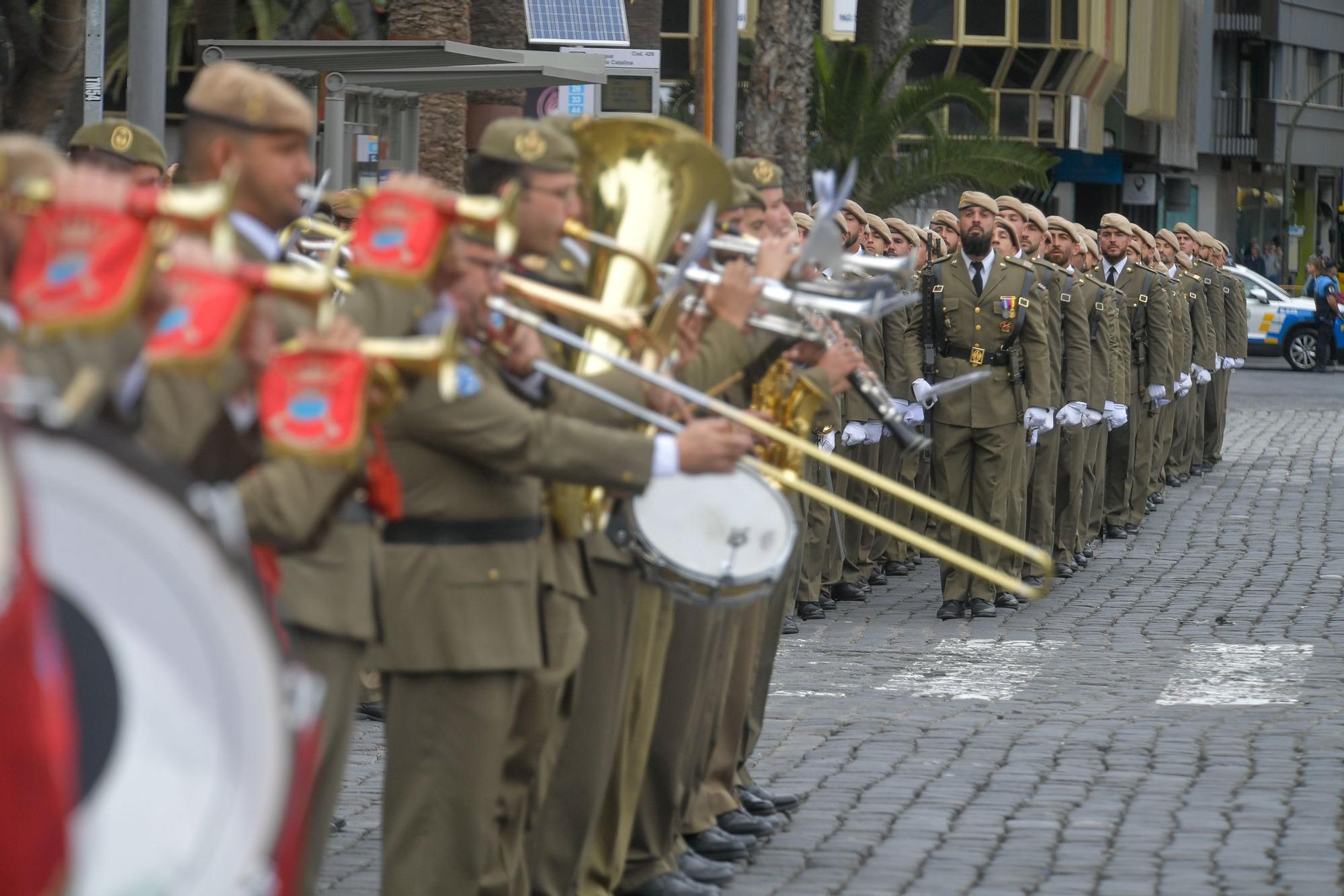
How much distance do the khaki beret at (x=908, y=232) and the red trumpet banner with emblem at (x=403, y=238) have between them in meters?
10.9

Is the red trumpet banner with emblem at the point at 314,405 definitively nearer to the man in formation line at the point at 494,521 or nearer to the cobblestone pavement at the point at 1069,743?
the man in formation line at the point at 494,521

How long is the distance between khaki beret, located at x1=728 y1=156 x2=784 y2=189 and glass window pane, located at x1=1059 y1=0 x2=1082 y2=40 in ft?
127

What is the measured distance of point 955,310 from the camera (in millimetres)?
13531

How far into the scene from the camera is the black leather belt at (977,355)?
13547 millimetres

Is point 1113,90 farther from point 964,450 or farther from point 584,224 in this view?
point 584,224

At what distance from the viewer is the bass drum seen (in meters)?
2.79

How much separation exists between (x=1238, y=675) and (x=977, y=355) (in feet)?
11.2

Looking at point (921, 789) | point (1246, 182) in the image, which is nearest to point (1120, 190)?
point (1246, 182)

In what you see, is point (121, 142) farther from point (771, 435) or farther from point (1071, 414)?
point (1071, 414)

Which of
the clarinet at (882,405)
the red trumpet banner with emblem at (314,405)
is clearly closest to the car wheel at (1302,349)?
the clarinet at (882,405)

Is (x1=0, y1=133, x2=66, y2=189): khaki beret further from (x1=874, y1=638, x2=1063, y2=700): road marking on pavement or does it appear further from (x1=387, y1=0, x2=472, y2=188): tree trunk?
(x1=387, y1=0, x2=472, y2=188): tree trunk

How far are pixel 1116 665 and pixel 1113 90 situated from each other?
40794 mm

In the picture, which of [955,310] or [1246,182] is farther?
[1246,182]

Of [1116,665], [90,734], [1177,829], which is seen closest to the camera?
[90,734]
